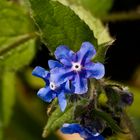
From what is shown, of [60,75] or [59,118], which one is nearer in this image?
[60,75]

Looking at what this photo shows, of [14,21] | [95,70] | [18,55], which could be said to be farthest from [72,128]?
[14,21]

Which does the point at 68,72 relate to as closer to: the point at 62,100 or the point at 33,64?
the point at 62,100

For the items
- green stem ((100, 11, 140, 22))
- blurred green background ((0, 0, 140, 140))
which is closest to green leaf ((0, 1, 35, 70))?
blurred green background ((0, 0, 140, 140))

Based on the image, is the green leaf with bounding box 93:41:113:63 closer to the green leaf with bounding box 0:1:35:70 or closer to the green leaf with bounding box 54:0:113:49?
the green leaf with bounding box 54:0:113:49

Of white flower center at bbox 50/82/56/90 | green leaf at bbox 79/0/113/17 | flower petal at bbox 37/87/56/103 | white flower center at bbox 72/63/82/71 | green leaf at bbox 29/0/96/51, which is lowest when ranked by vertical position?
green leaf at bbox 79/0/113/17

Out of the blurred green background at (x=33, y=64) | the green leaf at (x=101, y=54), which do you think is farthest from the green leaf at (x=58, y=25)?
the blurred green background at (x=33, y=64)

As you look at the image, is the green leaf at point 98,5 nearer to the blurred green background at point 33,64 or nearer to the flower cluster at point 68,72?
the blurred green background at point 33,64
